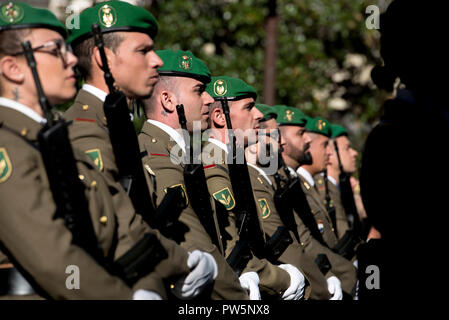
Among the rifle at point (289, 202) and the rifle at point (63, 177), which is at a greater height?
the rifle at point (63, 177)

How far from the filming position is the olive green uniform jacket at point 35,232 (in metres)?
2.73

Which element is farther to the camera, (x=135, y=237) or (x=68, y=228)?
(x=135, y=237)

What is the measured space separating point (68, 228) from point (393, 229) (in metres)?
1.25

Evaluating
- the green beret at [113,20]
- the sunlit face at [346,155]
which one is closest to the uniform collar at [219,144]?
the green beret at [113,20]

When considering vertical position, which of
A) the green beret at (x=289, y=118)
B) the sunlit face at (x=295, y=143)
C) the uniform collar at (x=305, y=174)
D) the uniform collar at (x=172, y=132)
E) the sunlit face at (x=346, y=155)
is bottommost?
the sunlit face at (x=346, y=155)

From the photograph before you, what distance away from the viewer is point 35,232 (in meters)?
2.73

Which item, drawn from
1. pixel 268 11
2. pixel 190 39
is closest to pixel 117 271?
pixel 268 11

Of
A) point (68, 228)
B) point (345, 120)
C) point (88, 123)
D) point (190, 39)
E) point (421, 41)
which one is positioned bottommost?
point (345, 120)

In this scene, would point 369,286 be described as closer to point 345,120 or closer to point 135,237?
point 135,237

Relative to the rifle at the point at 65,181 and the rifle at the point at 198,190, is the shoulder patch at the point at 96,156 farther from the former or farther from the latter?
the rifle at the point at 198,190

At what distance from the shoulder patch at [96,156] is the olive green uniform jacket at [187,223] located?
1.45 ft

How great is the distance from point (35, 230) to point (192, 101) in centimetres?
221
